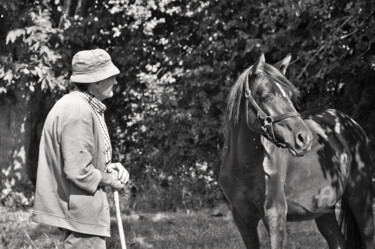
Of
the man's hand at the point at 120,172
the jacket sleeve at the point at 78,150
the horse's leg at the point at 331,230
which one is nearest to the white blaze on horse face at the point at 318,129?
the horse's leg at the point at 331,230

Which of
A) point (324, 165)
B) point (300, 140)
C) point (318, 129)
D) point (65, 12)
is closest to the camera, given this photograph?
point (300, 140)

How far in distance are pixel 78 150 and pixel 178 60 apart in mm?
8049

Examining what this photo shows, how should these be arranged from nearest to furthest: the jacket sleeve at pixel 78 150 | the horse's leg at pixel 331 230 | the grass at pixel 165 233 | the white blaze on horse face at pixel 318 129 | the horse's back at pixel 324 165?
the jacket sleeve at pixel 78 150, the horse's back at pixel 324 165, the white blaze on horse face at pixel 318 129, the horse's leg at pixel 331 230, the grass at pixel 165 233

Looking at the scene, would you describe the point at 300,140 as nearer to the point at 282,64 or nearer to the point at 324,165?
the point at 282,64

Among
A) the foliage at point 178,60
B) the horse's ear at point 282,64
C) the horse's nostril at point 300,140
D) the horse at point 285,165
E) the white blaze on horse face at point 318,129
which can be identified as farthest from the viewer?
the foliage at point 178,60

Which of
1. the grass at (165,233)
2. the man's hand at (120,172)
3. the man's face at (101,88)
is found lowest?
→ the grass at (165,233)

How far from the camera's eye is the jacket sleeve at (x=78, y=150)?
382 centimetres

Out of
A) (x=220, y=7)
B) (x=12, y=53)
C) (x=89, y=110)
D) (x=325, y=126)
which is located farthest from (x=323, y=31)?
(x=89, y=110)

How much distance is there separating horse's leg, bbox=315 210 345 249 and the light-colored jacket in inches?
127

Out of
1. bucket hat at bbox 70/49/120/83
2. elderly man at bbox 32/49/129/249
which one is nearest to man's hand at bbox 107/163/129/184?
elderly man at bbox 32/49/129/249

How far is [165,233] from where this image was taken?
337 inches

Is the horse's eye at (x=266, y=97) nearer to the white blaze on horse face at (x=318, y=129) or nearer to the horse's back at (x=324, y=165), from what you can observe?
the horse's back at (x=324, y=165)

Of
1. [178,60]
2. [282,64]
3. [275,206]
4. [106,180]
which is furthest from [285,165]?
[178,60]

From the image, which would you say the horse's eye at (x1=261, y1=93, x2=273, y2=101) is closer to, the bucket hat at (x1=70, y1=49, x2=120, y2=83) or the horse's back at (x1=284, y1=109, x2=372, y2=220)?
the horse's back at (x1=284, y1=109, x2=372, y2=220)
